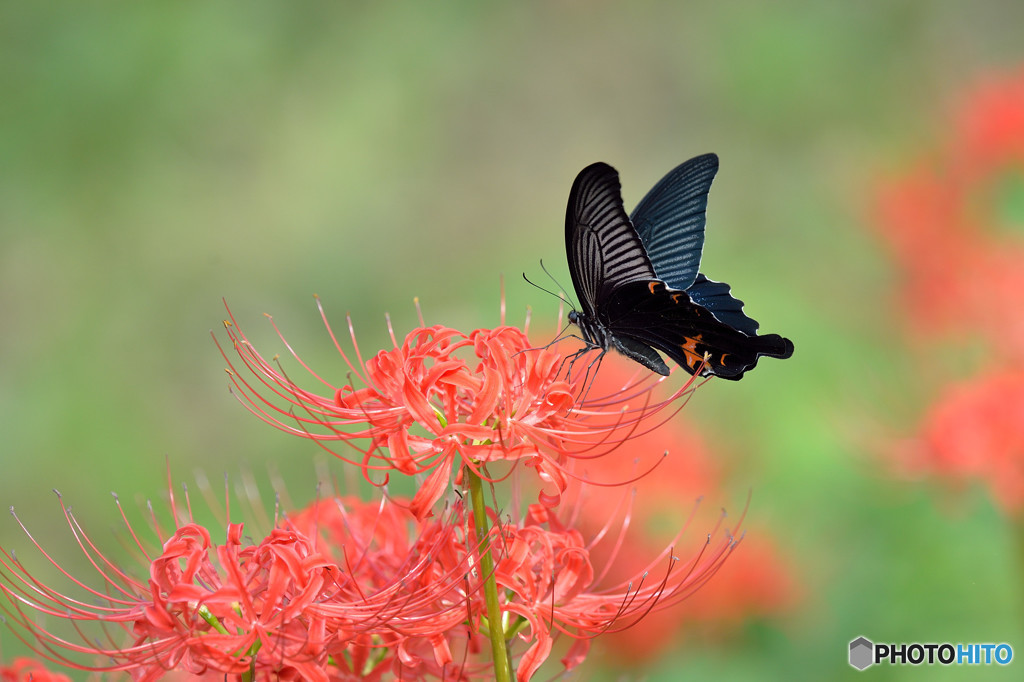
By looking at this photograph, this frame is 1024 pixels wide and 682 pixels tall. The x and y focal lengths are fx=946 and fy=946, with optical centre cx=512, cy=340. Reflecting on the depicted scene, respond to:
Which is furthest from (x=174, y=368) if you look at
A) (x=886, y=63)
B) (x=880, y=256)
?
(x=886, y=63)

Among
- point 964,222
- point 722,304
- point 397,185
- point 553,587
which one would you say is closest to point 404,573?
point 553,587

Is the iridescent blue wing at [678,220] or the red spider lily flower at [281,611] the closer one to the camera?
the red spider lily flower at [281,611]

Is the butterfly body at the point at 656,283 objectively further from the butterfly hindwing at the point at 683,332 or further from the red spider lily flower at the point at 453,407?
the red spider lily flower at the point at 453,407

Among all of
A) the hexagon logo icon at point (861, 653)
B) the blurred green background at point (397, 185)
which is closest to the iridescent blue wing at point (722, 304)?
the hexagon logo icon at point (861, 653)

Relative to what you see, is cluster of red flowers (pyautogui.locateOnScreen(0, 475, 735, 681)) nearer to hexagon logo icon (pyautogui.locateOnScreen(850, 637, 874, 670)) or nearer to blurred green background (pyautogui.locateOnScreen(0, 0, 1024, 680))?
hexagon logo icon (pyautogui.locateOnScreen(850, 637, 874, 670))

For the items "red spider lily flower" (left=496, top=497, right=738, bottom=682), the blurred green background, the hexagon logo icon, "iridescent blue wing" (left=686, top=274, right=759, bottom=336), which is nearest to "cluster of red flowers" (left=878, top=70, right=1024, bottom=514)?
the blurred green background

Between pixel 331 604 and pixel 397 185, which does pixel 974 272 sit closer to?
pixel 331 604

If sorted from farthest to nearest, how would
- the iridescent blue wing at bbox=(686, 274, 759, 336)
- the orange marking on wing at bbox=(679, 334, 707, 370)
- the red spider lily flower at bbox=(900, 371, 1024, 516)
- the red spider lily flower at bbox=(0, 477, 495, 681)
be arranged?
the red spider lily flower at bbox=(900, 371, 1024, 516)
the iridescent blue wing at bbox=(686, 274, 759, 336)
the orange marking on wing at bbox=(679, 334, 707, 370)
the red spider lily flower at bbox=(0, 477, 495, 681)
